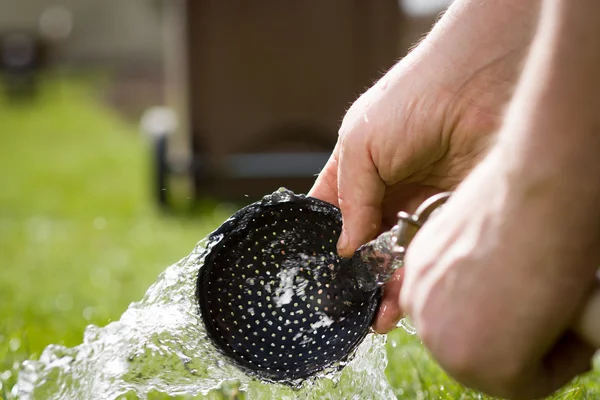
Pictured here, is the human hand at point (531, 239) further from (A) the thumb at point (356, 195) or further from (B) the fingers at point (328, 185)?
(B) the fingers at point (328, 185)

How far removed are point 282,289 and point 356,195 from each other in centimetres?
25

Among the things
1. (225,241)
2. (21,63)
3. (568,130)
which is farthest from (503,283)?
(21,63)

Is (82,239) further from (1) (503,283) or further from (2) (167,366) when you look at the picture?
(1) (503,283)

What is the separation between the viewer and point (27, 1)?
1717cm

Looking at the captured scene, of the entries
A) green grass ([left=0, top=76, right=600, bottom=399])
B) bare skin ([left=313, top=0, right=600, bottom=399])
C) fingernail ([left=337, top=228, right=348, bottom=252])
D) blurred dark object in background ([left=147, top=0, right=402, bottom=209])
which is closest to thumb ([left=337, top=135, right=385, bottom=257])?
fingernail ([left=337, top=228, right=348, bottom=252])

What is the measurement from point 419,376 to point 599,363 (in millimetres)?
599

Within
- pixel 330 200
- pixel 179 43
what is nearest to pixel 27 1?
pixel 179 43

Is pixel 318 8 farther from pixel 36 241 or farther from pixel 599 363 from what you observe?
pixel 599 363

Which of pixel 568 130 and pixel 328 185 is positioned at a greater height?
pixel 568 130

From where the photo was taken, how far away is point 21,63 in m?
13.9

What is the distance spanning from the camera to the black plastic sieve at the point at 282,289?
68.1 inches

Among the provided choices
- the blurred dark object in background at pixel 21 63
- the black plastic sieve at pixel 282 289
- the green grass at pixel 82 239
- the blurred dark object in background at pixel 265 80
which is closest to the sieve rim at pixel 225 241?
the black plastic sieve at pixel 282 289

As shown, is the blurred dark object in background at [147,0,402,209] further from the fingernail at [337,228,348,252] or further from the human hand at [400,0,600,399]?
the human hand at [400,0,600,399]

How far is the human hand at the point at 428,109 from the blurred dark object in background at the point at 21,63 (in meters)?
11.3
